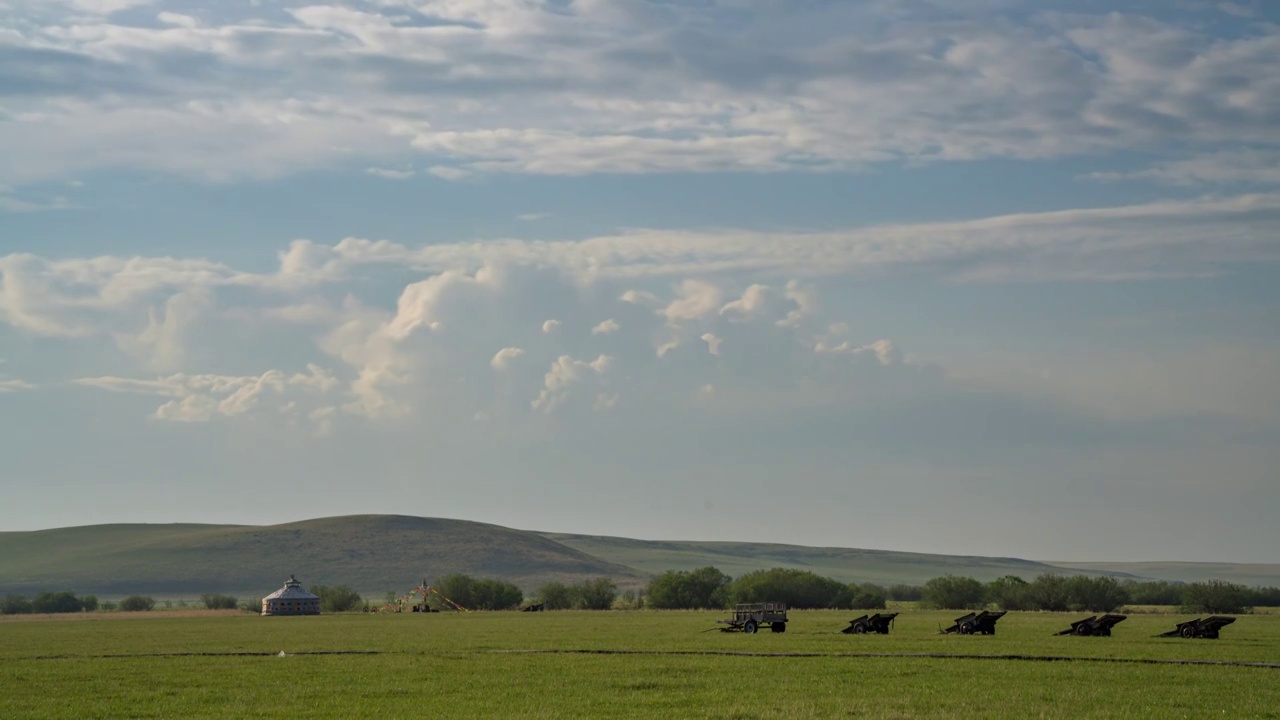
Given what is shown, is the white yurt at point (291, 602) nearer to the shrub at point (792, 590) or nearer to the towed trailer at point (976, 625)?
→ the shrub at point (792, 590)

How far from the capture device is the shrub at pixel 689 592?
120 meters

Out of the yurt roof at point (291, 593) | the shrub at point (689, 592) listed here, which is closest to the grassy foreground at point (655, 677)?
the yurt roof at point (291, 593)

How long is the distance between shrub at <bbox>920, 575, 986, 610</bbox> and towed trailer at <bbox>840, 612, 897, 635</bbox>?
54265 millimetres

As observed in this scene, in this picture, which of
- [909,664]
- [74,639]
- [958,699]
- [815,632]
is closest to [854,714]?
[958,699]

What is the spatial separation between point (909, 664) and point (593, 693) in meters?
12.2

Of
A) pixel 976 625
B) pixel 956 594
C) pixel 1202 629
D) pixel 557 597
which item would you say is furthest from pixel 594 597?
pixel 1202 629

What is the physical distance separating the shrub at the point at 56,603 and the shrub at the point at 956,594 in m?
89.4

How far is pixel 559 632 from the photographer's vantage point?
63.9 metres

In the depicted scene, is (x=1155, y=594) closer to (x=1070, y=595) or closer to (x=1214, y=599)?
(x=1070, y=595)

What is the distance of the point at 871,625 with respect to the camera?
58219 mm

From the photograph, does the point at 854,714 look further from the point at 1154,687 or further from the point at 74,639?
the point at 74,639

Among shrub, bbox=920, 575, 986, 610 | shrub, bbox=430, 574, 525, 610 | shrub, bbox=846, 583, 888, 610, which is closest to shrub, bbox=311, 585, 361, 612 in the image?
shrub, bbox=430, 574, 525, 610

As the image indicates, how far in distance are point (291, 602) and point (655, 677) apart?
8457 cm

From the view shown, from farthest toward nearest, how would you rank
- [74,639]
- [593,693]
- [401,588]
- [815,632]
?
[401,588] < [74,639] < [815,632] < [593,693]
